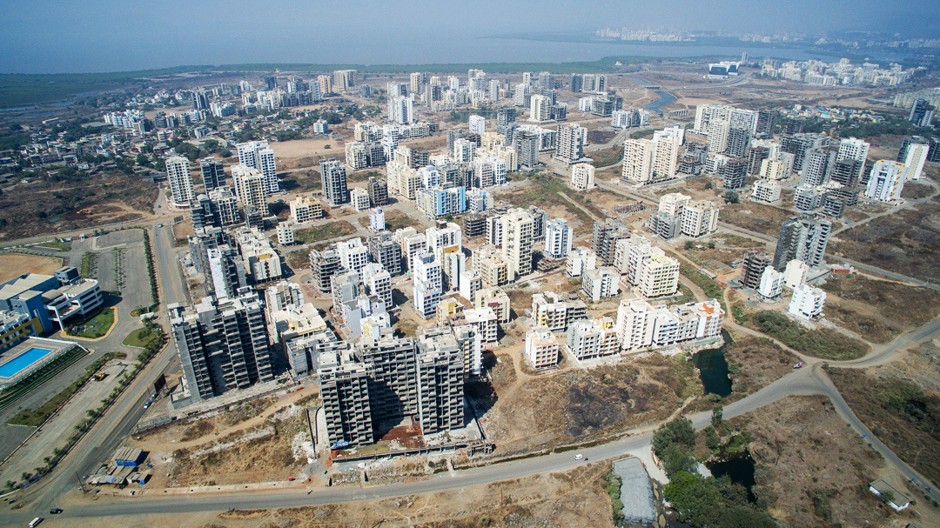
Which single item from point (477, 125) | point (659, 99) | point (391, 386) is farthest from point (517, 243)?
point (659, 99)

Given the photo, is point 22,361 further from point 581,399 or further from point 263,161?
point 263,161

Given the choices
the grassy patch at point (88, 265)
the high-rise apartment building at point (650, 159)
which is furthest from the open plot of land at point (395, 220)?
the high-rise apartment building at point (650, 159)

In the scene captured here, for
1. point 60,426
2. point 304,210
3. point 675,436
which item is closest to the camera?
point 675,436

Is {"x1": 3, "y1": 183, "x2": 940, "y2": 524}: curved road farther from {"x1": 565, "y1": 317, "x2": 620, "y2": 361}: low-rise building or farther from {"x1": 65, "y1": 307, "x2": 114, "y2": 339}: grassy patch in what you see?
{"x1": 65, "y1": 307, "x2": 114, "y2": 339}: grassy patch

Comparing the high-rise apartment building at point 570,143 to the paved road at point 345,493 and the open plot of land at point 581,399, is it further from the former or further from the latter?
the paved road at point 345,493

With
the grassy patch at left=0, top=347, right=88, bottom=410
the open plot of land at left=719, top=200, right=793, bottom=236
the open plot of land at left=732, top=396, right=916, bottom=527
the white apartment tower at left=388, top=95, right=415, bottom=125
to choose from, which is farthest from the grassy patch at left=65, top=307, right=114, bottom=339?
the white apartment tower at left=388, top=95, right=415, bottom=125

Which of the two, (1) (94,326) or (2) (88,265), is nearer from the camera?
(1) (94,326)

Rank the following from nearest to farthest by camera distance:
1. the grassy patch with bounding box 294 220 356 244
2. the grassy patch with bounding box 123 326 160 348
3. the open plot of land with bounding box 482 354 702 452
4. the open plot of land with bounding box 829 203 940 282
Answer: the open plot of land with bounding box 482 354 702 452, the grassy patch with bounding box 123 326 160 348, the open plot of land with bounding box 829 203 940 282, the grassy patch with bounding box 294 220 356 244
